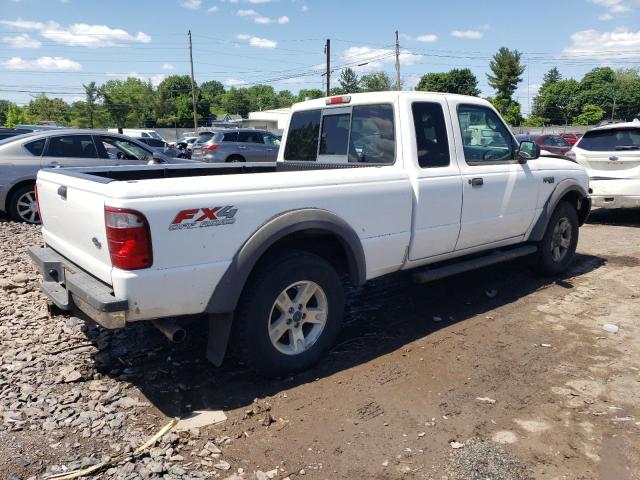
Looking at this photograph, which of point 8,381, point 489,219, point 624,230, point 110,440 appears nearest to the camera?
point 110,440

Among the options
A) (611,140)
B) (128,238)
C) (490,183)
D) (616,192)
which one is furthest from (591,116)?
(128,238)

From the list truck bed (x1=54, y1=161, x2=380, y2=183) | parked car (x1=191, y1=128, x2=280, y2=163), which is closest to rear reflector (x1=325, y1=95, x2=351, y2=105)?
truck bed (x1=54, y1=161, x2=380, y2=183)

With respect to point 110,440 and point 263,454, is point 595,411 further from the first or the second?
point 110,440

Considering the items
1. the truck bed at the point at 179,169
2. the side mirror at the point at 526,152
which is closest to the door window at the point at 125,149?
the truck bed at the point at 179,169

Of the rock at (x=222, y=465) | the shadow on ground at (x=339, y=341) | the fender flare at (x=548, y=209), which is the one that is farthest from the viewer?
the fender flare at (x=548, y=209)

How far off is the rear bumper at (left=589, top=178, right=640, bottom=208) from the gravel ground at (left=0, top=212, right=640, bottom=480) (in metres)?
4.57

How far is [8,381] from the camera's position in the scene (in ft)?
12.1

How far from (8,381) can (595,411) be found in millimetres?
3923

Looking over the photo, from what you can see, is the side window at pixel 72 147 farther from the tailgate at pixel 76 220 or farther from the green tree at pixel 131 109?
the green tree at pixel 131 109

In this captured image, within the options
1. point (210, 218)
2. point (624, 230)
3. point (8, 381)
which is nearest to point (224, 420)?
point (210, 218)

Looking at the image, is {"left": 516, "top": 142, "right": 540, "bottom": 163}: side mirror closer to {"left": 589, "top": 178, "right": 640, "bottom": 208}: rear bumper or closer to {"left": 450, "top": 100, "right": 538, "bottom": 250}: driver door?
{"left": 450, "top": 100, "right": 538, "bottom": 250}: driver door

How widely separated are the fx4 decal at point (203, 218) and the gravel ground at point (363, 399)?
48.2 inches

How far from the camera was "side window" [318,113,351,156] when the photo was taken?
4.94 metres

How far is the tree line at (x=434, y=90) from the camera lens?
8225cm
